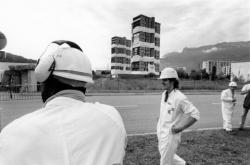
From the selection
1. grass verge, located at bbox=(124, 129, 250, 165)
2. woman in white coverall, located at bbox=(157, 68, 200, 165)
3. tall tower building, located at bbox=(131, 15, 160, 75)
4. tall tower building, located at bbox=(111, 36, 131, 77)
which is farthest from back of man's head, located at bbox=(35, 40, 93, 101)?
tall tower building, located at bbox=(111, 36, 131, 77)

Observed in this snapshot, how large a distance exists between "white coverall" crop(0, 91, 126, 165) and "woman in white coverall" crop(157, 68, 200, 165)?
2396 millimetres

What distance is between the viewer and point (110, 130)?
1141 mm

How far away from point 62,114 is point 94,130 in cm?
17

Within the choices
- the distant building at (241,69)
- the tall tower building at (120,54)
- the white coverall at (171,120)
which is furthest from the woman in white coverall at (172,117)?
the distant building at (241,69)

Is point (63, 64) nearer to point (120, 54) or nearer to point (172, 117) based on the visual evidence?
point (172, 117)

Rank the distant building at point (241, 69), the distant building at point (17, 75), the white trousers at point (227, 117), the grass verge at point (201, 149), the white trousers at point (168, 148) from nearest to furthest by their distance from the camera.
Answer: the white trousers at point (168, 148)
the grass verge at point (201, 149)
the white trousers at point (227, 117)
the distant building at point (17, 75)
the distant building at point (241, 69)

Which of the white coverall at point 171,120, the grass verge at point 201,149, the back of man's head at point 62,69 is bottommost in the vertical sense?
the grass verge at point 201,149

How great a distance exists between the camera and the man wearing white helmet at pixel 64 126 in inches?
36.9

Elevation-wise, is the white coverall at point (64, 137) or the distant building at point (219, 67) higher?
the distant building at point (219, 67)

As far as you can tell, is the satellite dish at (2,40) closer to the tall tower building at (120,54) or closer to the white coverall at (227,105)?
the white coverall at (227,105)

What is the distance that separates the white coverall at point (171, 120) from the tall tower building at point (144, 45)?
46.3 metres

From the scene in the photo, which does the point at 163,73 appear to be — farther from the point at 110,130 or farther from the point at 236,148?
the point at 236,148

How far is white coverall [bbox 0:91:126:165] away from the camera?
93 centimetres

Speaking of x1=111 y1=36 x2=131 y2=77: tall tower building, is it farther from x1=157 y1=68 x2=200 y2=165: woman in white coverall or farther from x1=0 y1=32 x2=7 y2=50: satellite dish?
x1=157 y1=68 x2=200 y2=165: woman in white coverall
